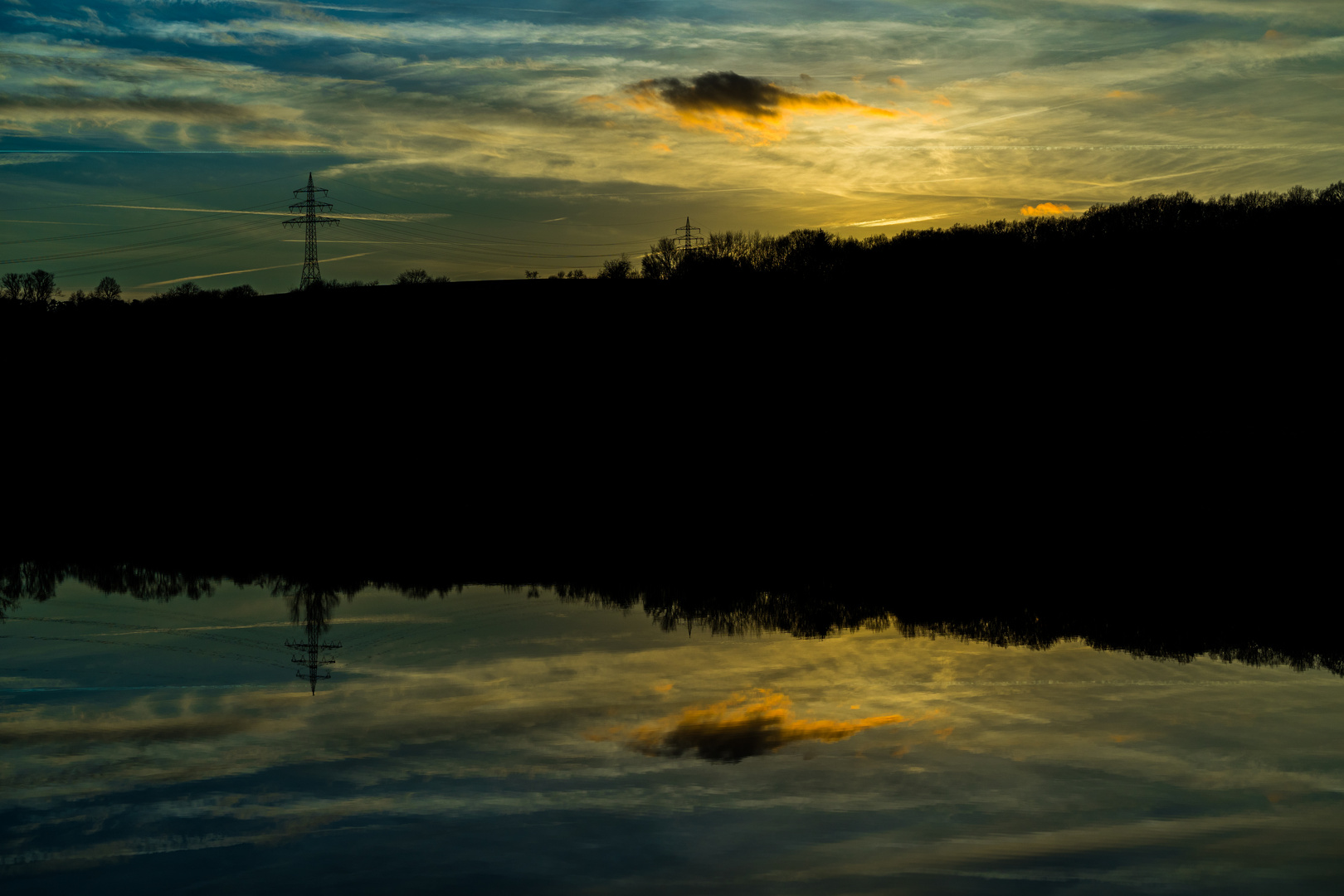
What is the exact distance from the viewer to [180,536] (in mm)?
32469

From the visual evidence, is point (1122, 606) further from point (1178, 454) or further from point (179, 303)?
point (179, 303)

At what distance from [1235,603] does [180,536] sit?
93.0ft

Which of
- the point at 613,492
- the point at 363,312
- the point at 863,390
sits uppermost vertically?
the point at 363,312

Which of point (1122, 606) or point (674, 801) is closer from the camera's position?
point (674, 801)

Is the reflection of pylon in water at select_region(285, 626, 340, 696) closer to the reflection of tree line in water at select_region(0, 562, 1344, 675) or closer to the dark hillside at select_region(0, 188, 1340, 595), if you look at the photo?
the reflection of tree line in water at select_region(0, 562, 1344, 675)

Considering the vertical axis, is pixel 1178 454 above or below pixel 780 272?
below

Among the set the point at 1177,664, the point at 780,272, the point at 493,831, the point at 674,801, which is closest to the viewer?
the point at 493,831

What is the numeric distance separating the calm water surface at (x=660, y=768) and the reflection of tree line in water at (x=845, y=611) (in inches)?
42.5

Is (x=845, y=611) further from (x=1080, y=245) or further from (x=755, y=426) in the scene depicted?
(x=1080, y=245)

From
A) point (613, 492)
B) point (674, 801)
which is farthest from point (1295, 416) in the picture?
point (674, 801)

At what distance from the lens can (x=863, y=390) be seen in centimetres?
7275

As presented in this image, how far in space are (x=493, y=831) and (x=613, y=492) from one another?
40120 millimetres

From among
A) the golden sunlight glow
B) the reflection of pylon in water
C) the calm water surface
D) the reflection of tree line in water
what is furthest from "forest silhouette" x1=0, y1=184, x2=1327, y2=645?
the reflection of pylon in water

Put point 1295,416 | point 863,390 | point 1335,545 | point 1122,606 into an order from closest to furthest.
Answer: point 1122,606, point 1335,545, point 1295,416, point 863,390
